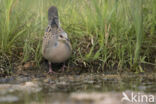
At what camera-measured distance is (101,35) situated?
21.6 ft

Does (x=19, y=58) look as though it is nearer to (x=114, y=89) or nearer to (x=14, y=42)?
(x=14, y=42)

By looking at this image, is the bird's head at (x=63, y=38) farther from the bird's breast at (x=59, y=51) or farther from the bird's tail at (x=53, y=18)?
the bird's tail at (x=53, y=18)

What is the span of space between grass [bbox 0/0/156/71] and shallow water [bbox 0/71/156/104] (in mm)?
338

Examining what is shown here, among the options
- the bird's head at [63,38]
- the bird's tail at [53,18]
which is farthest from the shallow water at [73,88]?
the bird's tail at [53,18]

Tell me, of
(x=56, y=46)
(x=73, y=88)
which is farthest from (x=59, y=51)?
(x=73, y=88)

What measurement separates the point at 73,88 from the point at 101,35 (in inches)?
58.6

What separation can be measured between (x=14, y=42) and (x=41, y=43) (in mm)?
502

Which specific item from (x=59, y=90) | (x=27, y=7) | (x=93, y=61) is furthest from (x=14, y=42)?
(x=59, y=90)

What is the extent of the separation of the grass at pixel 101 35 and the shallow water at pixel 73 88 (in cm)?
34

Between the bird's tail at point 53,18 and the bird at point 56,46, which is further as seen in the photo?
the bird's tail at point 53,18

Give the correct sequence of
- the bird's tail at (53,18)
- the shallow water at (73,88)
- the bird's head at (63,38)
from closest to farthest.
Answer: the shallow water at (73,88)
the bird's head at (63,38)
the bird's tail at (53,18)

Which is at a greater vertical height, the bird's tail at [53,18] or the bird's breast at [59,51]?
the bird's tail at [53,18]

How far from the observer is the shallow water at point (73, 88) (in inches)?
182

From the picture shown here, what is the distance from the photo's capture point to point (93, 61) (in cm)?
664
